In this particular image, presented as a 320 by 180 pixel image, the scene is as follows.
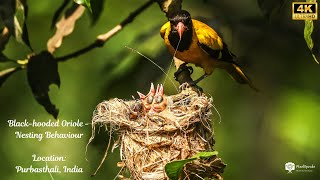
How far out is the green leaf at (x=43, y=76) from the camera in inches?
133

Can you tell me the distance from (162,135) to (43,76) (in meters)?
0.86

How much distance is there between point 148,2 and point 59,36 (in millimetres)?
527

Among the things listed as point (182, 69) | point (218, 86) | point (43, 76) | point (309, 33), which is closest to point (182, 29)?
point (182, 69)

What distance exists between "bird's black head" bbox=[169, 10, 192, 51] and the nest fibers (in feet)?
1.04

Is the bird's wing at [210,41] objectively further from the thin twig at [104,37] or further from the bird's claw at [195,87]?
the thin twig at [104,37]

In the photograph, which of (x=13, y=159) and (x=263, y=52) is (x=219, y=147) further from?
(x=13, y=159)

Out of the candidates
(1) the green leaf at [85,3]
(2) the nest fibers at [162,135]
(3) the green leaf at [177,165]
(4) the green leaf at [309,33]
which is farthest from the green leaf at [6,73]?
(4) the green leaf at [309,33]

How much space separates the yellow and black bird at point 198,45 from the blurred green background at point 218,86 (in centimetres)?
4

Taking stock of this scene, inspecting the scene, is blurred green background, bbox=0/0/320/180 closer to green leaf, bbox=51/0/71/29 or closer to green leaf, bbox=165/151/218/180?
green leaf, bbox=51/0/71/29

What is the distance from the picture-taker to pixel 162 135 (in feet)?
9.68

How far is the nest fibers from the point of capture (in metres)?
2.94

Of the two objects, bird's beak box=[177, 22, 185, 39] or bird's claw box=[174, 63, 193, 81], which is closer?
bird's beak box=[177, 22, 185, 39]

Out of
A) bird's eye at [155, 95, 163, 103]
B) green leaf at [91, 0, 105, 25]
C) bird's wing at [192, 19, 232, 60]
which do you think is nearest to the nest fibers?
bird's eye at [155, 95, 163, 103]

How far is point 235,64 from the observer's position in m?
3.30
